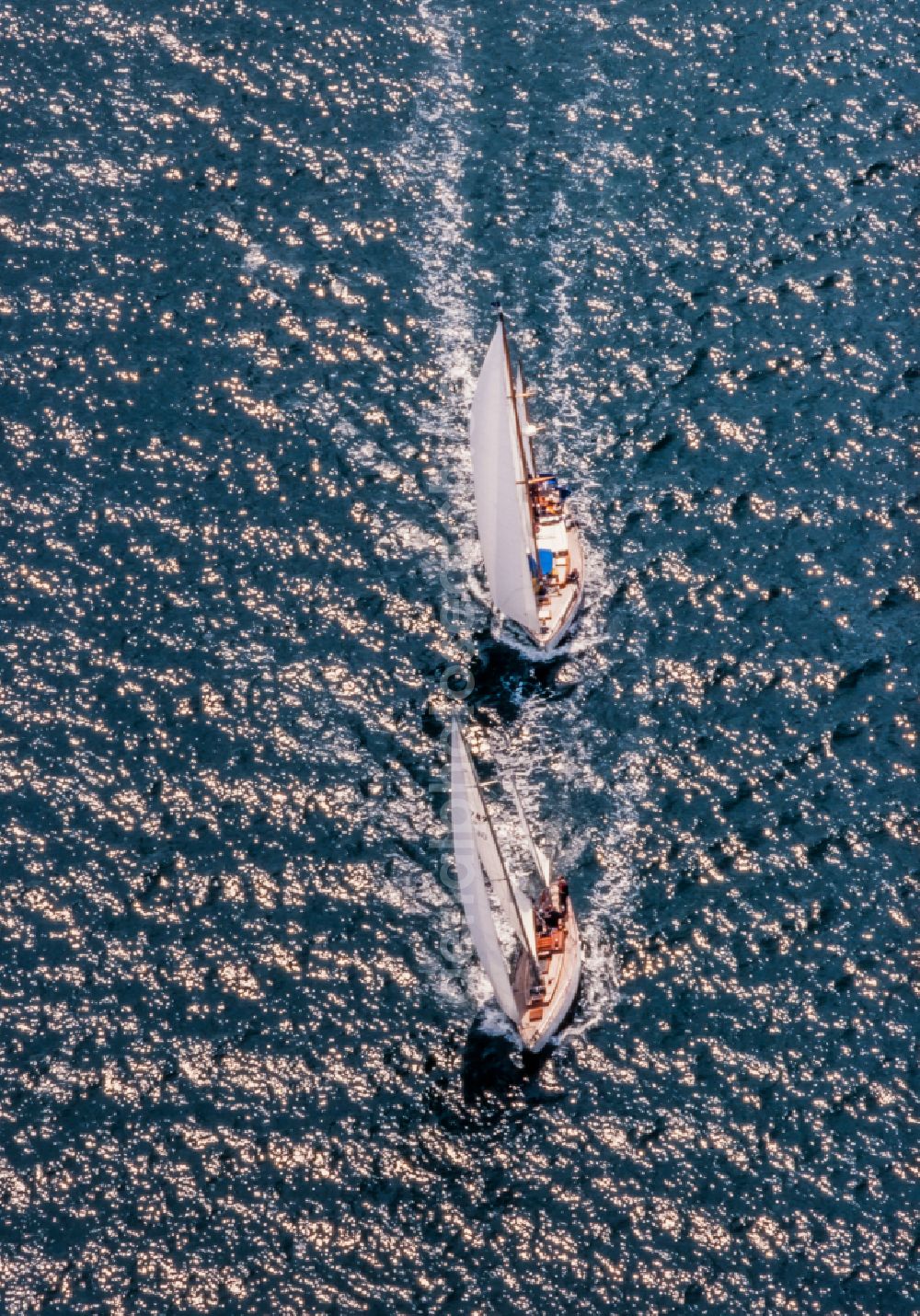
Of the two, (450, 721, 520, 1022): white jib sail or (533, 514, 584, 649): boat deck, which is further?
(533, 514, 584, 649): boat deck

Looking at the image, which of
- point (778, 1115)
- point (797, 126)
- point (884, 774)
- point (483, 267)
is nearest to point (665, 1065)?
point (778, 1115)

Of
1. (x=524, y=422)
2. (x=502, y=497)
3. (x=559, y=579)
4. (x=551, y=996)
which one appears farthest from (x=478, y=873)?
(x=524, y=422)

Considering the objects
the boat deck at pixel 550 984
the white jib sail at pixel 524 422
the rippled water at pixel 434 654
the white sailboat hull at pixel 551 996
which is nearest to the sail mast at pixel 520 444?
the white jib sail at pixel 524 422

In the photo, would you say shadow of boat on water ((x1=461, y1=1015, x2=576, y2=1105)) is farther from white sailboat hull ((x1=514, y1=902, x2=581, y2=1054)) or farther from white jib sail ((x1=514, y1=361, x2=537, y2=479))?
white jib sail ((x1=514, y1=361, x2=537, y2=479))

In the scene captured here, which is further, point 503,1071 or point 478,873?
point 478,873

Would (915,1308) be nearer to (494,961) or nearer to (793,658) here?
(494,961)

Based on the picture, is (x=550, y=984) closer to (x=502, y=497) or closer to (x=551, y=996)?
(x=551, y=996)

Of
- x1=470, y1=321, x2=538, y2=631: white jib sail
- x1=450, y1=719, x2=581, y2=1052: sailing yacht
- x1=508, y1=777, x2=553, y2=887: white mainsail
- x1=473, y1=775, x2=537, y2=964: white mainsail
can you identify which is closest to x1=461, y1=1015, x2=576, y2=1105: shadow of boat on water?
x1=450, y1=719, x2=581, y2=1052: sailing yacht
